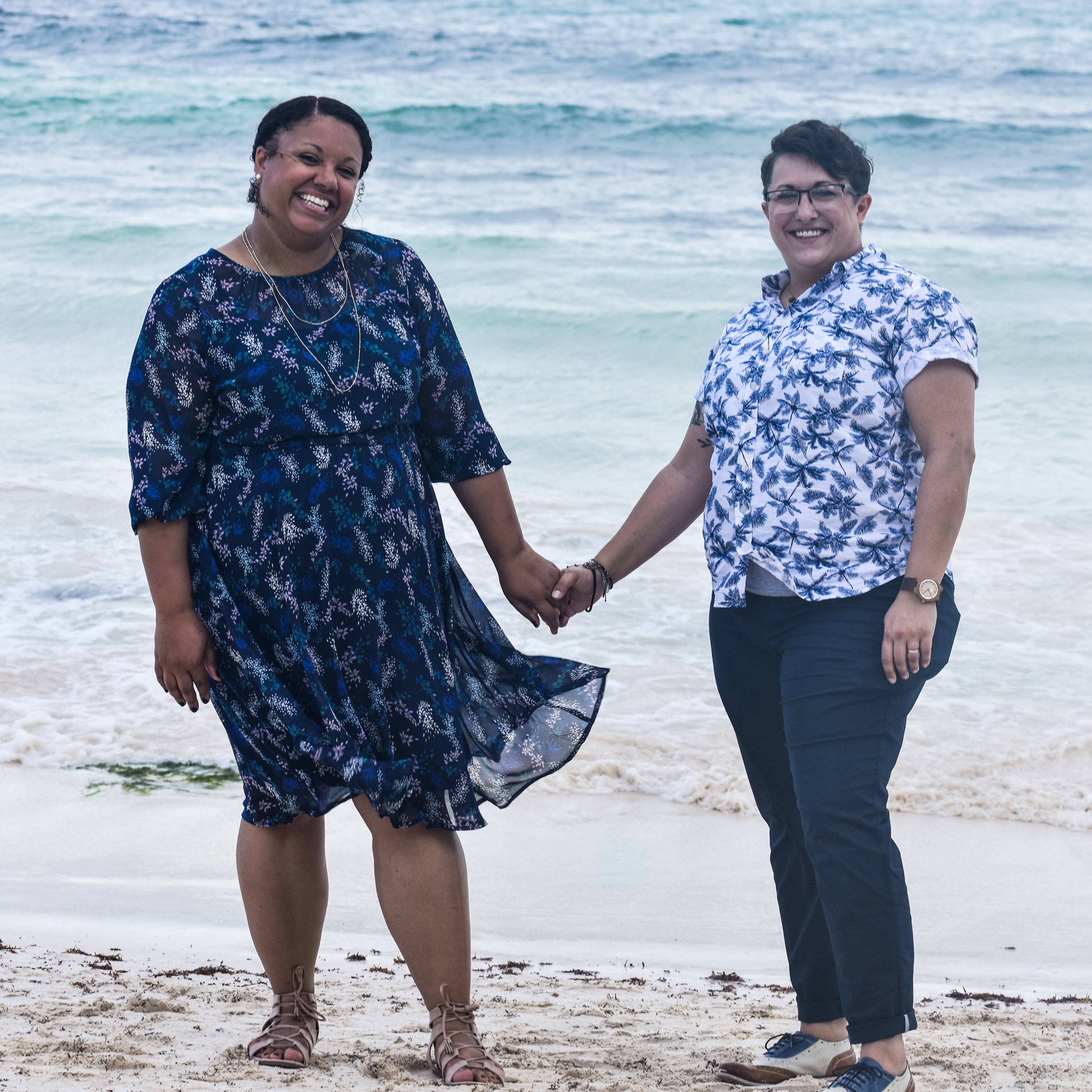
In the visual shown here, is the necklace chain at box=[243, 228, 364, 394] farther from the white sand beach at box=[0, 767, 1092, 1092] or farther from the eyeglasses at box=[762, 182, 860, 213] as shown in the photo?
the white sand beach at box=[0, 767, 1092, 1092]

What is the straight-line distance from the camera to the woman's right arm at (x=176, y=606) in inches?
96.0

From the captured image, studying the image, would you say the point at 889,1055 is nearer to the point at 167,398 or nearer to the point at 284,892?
the point at 284,892

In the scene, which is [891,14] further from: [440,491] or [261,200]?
[261,200]

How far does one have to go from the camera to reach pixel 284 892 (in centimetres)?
262

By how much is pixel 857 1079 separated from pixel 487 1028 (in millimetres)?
880

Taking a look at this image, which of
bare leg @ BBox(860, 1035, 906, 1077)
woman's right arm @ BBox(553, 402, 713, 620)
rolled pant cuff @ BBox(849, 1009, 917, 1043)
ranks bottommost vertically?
bare leg @ BBox(860, 1035, 906, 1077)

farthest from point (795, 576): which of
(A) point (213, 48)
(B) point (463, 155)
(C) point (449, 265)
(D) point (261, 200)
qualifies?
(A) point (213, 48)

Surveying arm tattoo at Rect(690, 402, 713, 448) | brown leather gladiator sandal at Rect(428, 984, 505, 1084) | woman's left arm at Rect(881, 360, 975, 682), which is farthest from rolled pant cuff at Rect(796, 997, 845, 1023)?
arm tattoo at Rect(690, 402, 713, 448)

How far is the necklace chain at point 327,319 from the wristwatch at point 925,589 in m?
1.08

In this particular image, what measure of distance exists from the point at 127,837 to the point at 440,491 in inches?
217

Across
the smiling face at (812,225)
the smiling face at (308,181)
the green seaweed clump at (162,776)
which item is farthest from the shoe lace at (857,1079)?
the green seaweed clump at (162,776)

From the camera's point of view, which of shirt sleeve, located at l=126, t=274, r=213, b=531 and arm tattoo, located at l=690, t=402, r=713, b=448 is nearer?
shirt sleeve, located at l=126, t=274, r=213, b=531

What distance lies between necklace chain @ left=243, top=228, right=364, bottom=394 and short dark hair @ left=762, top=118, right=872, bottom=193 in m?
0.82

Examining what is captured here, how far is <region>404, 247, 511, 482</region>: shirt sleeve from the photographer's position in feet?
8.60
